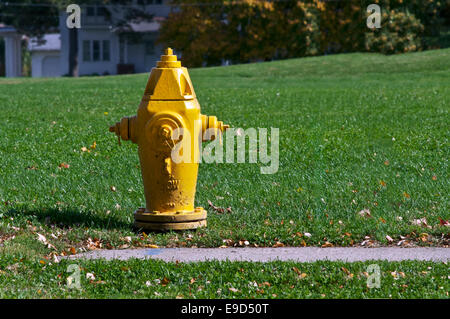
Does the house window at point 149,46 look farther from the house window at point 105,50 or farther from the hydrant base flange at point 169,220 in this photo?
the hydrant base flange at point 169,220

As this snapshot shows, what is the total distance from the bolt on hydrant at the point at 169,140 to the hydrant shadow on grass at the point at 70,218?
0.28m

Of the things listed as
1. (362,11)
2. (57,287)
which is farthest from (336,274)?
(362,11)

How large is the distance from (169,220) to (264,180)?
2.17m

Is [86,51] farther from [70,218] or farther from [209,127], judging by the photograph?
[209,127]

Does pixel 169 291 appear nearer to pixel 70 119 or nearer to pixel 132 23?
pixel 70 119

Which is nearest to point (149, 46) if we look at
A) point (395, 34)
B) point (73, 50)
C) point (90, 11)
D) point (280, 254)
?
point (90, 11)

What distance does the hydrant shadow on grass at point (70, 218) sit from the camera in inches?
258

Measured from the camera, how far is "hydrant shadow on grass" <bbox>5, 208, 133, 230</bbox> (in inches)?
258

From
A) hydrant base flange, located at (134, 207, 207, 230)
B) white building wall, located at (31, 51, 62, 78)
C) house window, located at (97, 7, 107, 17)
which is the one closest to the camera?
hydrant base flange, located at (134, 207, 207, 230)

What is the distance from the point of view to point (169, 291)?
4887 mm

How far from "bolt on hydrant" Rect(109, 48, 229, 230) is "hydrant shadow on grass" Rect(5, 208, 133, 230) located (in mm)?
281

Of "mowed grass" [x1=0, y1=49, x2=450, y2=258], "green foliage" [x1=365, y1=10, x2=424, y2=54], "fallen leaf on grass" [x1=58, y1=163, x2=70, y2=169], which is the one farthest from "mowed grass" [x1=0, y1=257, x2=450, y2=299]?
"green foliage" [x1=365, y1=10, x2=424, y2=54]

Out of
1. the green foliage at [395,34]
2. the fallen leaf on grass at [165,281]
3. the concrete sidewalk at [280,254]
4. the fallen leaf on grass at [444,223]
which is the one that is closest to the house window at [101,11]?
the green foliage at [395,34]

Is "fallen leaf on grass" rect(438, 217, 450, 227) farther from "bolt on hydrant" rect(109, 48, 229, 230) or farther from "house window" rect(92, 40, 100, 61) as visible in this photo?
"house window" rect(92, 40, 100, 61)
